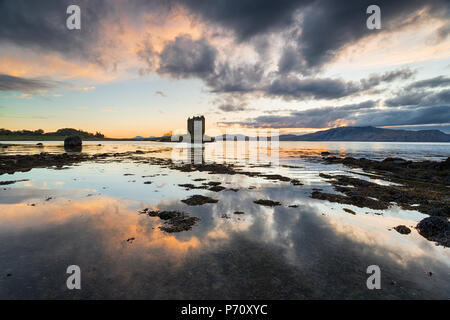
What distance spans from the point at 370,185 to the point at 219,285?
65.8 ft

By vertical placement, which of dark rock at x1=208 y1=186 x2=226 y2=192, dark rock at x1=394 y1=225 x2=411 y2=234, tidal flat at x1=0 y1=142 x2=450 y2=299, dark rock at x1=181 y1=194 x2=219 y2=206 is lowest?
dark rock at x1=394 y1=225 x2=411 y2=234

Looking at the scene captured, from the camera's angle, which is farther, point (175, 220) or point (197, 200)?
point (197, 200)

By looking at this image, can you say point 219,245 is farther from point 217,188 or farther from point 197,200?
point 217,188

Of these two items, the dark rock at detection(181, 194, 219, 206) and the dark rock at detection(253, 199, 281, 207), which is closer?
the dark rock at detection(181, 194, 219, 206)

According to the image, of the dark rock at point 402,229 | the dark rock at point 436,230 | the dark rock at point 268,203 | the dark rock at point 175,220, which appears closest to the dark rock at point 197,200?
the dark rock at point 175,220

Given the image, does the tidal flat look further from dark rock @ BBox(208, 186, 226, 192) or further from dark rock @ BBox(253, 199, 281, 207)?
dark rock @ BBox(208, 186, 226, 192)

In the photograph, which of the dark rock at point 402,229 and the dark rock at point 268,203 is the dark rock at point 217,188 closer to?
the dark rock at point 268,203

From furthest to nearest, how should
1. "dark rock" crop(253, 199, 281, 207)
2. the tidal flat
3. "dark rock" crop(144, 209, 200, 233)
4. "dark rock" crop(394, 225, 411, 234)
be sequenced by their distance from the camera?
"dark rock" crop(253, 199, 281, 207), "dark rock" crop(394, 225, 411, 234), "dark rock" crop(144, 209, 200, 233), the tidal flat

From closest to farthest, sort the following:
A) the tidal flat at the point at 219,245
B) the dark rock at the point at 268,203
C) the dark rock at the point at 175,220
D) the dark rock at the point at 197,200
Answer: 1. the tidal flat at the point at 219,245
2. the dark rock at the point at 175,220
3. the dark rock at the point at 197,200
4. the dark rock at the point at 268,203

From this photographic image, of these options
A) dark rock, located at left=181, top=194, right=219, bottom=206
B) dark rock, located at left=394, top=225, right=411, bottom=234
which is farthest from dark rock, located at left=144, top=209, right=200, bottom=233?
dark rock, located at left=394, top=225, right=411, bottom=234

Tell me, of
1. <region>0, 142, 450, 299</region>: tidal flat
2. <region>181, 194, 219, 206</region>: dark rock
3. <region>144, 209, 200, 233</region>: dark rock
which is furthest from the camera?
<region>181, 194, 219, 206</region>: dark rock

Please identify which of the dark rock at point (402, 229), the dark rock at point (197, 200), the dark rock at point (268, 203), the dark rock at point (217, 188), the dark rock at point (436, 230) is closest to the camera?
the dark rock at point (436, 230)

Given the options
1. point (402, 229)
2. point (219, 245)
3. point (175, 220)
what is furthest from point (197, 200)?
A: point (402, 229)
